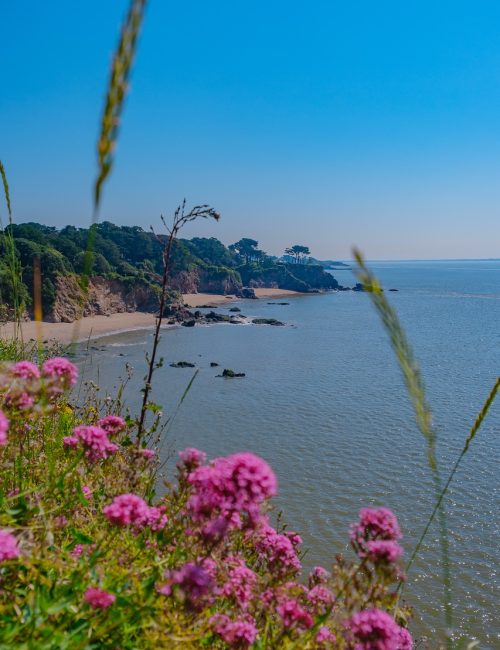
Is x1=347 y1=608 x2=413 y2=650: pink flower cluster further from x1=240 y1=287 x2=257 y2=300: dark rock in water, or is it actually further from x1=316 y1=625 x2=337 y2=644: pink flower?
x1=240 y1=287 x2=257 y2=300: dark rock in water

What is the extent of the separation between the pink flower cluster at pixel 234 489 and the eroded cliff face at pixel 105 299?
53.4m

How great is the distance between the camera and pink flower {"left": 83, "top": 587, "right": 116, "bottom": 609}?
1844mm

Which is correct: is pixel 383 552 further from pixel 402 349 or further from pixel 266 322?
pixel 266 322

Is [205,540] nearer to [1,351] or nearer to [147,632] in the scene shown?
[147,632]

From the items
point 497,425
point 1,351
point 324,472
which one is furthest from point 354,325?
point 1,351

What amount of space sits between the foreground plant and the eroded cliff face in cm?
5262

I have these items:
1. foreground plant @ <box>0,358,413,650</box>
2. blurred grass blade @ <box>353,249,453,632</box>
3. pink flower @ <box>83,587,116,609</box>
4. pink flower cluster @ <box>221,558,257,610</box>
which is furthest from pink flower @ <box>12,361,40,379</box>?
blurred grass blade @ <box>353,249,453,632</box>

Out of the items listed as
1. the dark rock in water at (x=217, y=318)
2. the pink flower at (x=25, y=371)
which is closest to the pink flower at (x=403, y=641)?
the pink flower at (x=25, y=371)

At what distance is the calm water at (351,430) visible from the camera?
45.3ft

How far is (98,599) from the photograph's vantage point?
1851 mm

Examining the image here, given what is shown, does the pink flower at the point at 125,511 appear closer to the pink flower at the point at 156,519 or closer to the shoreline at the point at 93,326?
the pink flower at the point at 156,519

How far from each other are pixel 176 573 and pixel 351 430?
2302 centimetres

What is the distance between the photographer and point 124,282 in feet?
216

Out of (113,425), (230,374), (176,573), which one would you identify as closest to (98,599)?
(176,573)
